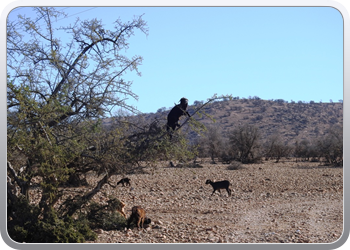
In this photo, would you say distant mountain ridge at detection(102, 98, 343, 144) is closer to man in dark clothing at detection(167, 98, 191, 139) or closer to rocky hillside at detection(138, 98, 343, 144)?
rocky hillside at detection(138, 98, 343, 144)

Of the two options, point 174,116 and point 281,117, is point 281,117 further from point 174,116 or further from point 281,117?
point 174,116

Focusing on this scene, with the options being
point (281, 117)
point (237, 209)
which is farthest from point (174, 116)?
point (281, 117)

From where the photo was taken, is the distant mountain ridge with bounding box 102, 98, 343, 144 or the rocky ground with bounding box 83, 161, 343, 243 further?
the distant mountain ridge with bounding box 102, 98, 343, 144

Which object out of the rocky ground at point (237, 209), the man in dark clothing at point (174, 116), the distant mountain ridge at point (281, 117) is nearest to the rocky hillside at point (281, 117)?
the distant mountain ridge at point (281, 117)

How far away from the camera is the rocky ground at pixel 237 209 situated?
848 centimetres

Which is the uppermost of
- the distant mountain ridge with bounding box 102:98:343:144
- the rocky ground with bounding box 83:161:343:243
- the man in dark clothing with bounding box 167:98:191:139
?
the distant mountain ridge with bounding box 102:98:343:144

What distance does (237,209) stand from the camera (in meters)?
11.9

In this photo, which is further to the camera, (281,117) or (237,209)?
(281,117)

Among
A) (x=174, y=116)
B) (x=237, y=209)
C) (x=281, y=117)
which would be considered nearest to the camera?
(x=174, y=116)

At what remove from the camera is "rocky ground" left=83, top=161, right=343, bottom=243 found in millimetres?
8477

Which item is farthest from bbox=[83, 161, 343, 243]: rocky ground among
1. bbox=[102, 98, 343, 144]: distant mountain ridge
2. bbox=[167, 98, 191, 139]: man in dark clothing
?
bbox=[102, 98, 343, 144]: distant mountain ridge

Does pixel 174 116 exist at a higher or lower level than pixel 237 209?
higher

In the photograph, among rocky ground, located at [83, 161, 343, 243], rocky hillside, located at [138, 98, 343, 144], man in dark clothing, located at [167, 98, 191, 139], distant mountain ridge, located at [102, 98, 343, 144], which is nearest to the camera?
rocky ground, located at [83, 161, 343, 243]

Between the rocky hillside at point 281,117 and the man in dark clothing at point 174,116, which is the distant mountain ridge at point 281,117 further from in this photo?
the man in dark clothing at point 174,116
